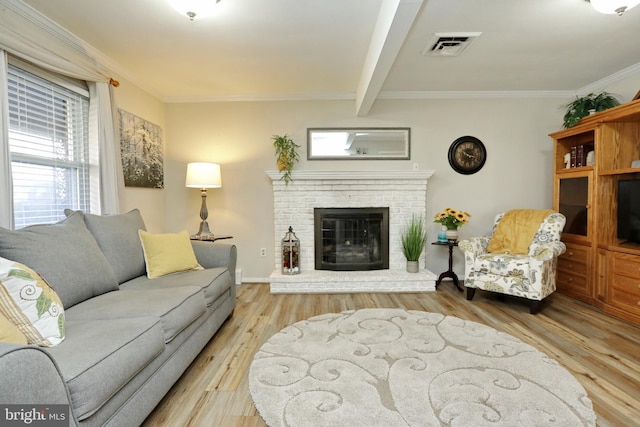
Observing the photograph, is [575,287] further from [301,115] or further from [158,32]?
[158,32]

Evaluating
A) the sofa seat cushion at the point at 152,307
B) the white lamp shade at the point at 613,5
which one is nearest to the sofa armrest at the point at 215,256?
the sofa seat cushion at the point at 152,307

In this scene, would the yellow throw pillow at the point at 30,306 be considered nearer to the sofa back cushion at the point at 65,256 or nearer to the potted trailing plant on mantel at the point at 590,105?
the sofa back cushion at the point at 65,256

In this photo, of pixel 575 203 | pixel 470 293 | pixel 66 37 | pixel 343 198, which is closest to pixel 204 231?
pixel 343 198

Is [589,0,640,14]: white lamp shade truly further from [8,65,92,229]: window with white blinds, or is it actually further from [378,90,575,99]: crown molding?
[8,65,92,229]: window with white blinds

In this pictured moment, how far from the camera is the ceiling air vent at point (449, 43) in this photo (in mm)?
2490

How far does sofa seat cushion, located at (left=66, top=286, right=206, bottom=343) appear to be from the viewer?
160 cm

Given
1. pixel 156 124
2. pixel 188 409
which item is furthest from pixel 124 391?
pixel 156 124

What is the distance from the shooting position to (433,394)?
1.64 meters

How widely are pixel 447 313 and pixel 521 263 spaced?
869mm

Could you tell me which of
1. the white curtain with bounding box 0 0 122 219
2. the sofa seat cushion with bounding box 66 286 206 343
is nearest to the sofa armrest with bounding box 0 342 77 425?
the sofa seat cushion with bounding box 66 286 206 343

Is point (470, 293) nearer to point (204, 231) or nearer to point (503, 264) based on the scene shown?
point (503, 264)

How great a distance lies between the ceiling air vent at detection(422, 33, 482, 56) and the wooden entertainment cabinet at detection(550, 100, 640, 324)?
159cm

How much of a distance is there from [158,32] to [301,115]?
73.2 inches

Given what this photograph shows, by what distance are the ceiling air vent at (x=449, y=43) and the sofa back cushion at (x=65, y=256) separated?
300 cm
